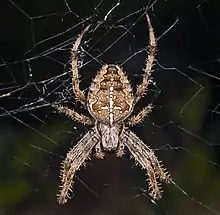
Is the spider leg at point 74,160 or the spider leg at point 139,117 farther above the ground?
the spider leg at point 139,117

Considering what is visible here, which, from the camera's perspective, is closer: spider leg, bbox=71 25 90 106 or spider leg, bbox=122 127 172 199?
spider leg, bbox=71 25 90 106

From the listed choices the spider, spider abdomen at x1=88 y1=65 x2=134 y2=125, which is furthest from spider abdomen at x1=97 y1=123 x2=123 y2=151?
spider abdomen at x1=88 y1=65 x2=134 y2=125

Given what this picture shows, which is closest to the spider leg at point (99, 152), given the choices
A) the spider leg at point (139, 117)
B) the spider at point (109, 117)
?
the spider at point (109, 117)

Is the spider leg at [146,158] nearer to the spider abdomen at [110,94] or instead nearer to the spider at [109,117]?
the spider at [109,117]

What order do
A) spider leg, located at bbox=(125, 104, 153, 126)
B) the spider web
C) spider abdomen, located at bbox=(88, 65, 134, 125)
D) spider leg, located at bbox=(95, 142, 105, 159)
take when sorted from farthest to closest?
the spider web → spider leg, located at bbox=(95, 142, 105, 159) → spider leg, located at bbox=(125, 104, 153, 126) → spider abdomen, located at bbox=(88, 65, 134, 125)

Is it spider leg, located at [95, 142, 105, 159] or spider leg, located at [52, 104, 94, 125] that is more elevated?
spider leg, located at [52, 104, 94, 125]

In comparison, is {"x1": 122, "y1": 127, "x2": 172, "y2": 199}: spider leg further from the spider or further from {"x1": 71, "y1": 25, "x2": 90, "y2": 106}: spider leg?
{"x1": 71, "y1": 25, "x2": 90, "y2": 106}: spider leg

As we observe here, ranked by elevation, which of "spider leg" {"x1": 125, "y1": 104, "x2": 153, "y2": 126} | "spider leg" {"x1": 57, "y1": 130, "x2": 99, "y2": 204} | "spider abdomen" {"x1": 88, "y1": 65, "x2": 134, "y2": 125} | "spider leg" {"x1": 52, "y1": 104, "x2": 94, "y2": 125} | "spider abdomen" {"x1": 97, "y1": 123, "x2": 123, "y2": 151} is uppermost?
"spider abdomen" {"x1": 88, "y1": 65, "x2": 134, "y2": 125}

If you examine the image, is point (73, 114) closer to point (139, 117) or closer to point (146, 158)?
point (139, 117)
